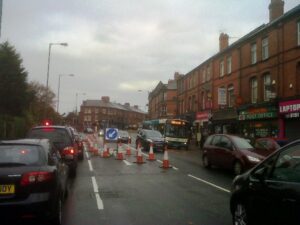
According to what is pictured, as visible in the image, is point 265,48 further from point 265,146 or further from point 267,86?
point 265,146

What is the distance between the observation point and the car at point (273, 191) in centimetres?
570

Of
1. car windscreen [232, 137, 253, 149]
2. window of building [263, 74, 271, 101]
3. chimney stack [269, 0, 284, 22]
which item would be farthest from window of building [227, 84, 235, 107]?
car windscreen [232, 137, 253, 149]

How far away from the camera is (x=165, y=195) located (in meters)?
11.6

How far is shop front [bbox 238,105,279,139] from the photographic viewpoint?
1292 inches

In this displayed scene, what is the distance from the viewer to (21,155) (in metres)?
7.98

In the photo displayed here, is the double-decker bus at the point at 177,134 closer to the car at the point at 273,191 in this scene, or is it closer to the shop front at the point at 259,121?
the shop front at the point at 259,121

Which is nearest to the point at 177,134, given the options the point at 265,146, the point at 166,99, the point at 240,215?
the point at 265,146

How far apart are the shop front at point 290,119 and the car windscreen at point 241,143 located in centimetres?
1306

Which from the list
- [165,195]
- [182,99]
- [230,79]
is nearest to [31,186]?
[165,195]

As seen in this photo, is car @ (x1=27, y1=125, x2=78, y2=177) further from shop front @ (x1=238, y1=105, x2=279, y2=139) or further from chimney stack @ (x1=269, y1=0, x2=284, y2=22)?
chimney stack @ (x1=269, y1=0, x2=284, y2=22)

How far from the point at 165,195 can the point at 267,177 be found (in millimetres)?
5474

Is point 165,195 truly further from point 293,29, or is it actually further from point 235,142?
point 293,29

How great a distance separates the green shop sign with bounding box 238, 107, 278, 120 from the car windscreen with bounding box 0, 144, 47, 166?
2628 cm

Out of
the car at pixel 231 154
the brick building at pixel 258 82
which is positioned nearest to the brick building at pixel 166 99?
the brick building at pixel 258 82
